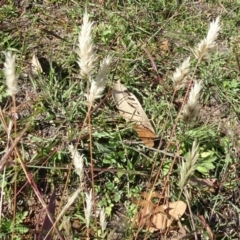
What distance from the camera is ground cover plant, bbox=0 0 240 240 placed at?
6.30 ft

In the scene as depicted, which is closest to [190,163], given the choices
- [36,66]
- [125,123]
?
[125,123]

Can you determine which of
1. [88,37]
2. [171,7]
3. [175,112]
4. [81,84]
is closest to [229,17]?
[171,7]

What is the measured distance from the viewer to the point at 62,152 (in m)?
2.08

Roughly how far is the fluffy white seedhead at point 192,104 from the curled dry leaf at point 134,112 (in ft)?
2.39

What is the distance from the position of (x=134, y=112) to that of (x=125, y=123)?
7 cm

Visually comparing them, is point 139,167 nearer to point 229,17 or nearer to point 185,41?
point 185,41

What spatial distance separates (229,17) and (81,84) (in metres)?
1.04

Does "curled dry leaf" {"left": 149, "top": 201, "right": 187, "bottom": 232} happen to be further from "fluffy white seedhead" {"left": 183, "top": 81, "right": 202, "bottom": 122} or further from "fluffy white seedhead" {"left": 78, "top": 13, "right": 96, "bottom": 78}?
"fluffy white seedhead" {"left": 78, "top": 13, "right": 96, "bottom": 78}

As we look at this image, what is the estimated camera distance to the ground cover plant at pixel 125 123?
6.30ft

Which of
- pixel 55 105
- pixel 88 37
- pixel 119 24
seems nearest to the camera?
pixel 88 37

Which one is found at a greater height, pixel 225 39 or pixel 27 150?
pixel 225 39

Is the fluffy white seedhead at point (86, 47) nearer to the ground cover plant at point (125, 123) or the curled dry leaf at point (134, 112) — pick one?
the ground cover plant at point (125, 123)

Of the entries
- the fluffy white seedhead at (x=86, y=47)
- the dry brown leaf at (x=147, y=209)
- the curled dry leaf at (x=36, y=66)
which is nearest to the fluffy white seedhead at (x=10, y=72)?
the fluffy white seedhead at (x=86, y=47)

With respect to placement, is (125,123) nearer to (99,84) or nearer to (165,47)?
(165,47)
